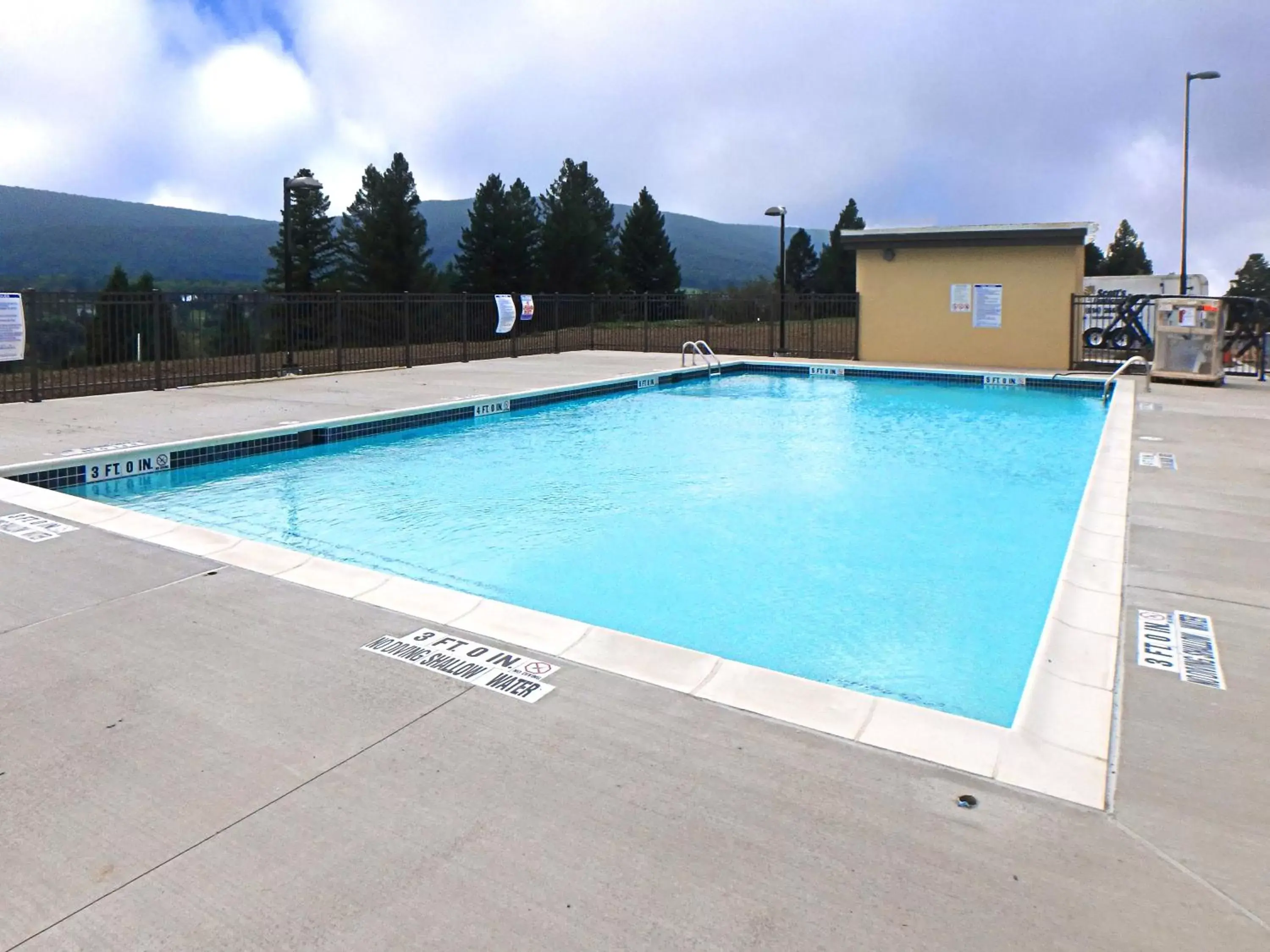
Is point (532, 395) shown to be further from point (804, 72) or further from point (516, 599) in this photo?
point (804, 72)

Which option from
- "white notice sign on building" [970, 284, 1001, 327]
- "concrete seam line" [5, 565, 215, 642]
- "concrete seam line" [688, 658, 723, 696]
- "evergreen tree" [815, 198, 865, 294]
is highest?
"evergreen tree" [815, 198, 865, 294]

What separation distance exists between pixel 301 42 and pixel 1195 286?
28060 mm

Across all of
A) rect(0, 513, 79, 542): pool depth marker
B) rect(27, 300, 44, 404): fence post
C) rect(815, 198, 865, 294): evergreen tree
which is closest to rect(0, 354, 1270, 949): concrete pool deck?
rect(0, 513, 79, 542): pool depth marker

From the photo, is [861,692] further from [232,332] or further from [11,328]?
[232,332]

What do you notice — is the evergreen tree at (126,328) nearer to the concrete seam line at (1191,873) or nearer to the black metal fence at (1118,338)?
the concrete seam line at (1191,873)

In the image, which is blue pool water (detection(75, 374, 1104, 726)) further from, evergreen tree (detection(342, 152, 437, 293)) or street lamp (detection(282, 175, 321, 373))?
evergreen tree (detection(342, 152, 437, 293))

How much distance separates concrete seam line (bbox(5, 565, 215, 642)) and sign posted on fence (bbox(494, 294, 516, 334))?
597 inches

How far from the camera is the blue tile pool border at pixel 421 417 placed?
7832 millimetres

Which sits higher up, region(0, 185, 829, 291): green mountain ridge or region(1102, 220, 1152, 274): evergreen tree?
region(0, 185, 829, 291): green mountain ridge

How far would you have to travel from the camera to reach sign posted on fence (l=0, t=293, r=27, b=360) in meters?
11.4

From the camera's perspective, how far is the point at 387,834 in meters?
2.41

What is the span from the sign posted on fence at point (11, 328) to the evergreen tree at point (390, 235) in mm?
30523

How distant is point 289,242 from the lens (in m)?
16.4

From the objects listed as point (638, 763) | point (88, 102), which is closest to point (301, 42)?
point (88, 102)
